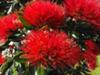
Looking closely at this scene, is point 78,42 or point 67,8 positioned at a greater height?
point 67,8

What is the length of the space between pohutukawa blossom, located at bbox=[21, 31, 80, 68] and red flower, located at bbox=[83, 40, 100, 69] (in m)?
0.12

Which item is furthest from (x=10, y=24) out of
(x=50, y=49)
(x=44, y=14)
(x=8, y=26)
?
(x=50, y=49)

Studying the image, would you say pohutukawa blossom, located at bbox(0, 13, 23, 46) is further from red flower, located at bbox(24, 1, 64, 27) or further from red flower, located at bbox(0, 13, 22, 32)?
red flower, located at bbox(24, 1, 64, 27)

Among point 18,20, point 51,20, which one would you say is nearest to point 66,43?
point 51,20

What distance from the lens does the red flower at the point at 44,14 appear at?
2123 mm

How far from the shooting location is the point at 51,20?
215cm

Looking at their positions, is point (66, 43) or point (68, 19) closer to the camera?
point (66, 43)

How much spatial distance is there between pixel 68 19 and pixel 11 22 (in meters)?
0.30

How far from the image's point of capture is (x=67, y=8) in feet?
7.41

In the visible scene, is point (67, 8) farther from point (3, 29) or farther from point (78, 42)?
point (3, 29)

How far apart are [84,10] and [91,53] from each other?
22cm

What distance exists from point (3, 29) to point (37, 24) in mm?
228

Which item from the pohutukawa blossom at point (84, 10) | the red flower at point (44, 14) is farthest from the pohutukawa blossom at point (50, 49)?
the pohutukawa blossom at point (84, 10)

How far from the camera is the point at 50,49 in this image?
6.59 feet
